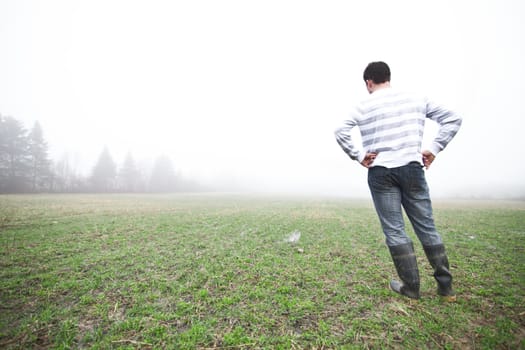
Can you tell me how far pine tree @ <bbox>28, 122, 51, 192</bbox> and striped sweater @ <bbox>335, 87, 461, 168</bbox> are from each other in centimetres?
5835

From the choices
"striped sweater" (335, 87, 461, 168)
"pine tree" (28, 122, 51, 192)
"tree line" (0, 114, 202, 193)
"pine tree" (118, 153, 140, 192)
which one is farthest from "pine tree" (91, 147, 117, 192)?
"striped sweater" (335, 87, 461, 168)

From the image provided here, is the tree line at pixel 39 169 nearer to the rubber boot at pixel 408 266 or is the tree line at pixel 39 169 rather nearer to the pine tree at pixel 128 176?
the pine tree at pixel 128 176

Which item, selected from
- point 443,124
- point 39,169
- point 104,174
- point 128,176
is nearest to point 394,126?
point 443,124

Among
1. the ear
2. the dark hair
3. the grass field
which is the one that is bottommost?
the grass field

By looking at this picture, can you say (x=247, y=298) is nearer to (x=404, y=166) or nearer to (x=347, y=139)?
(x=347, y=139)

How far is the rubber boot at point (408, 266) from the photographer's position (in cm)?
283

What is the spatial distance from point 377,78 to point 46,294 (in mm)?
6240

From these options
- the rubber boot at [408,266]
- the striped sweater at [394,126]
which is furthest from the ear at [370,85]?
the rubber boot at [408,266]

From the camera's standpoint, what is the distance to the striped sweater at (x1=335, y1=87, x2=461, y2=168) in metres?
2.86

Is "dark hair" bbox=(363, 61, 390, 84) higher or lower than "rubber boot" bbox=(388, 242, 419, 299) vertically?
higher

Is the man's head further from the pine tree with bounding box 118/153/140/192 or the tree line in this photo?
the pine tree with bounding box 118/153/140/192

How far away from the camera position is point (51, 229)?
768cm

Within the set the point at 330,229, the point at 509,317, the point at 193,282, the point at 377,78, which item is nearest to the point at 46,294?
the point at 193,282

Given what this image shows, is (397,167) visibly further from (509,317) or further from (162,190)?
(162,190)
